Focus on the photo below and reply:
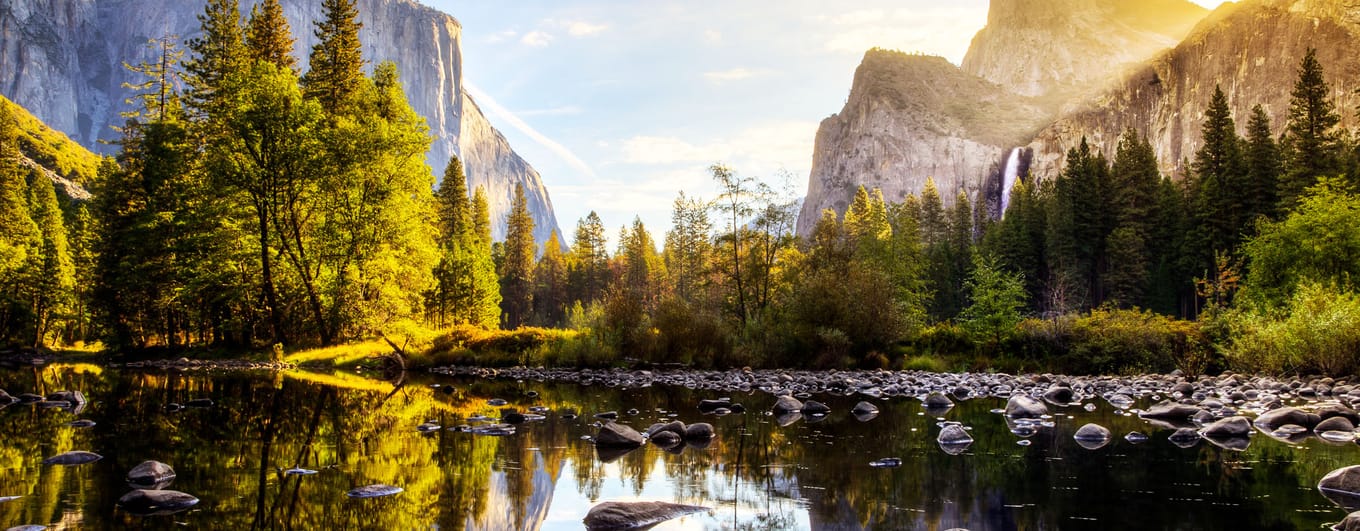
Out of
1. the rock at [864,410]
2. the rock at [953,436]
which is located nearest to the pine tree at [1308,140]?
the rock at [864,410]

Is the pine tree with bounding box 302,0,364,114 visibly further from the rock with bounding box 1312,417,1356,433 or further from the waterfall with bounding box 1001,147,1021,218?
the waterfall with bounding box 1001,147,1021,218

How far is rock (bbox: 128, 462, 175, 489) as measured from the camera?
5.05 metres

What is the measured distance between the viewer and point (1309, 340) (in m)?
15.7

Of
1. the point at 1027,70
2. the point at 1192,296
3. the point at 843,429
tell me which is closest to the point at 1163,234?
the point at 1192,296

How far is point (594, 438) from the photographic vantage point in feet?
26.6

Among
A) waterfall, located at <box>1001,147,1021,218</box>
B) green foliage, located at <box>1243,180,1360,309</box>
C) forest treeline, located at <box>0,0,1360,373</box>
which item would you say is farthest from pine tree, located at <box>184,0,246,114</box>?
waterfall, located at <box>1001,147,1021,218</box>

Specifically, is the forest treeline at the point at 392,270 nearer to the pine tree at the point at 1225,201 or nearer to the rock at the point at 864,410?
the pine tree at the point at 1225,201

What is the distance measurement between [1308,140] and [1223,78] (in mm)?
63349

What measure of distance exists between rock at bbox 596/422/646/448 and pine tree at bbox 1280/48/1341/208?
149 ft

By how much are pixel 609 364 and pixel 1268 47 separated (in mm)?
105212

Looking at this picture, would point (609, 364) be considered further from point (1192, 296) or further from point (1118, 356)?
point (1192, 296)

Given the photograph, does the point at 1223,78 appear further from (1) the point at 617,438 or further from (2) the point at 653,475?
(2) the point at 653,475

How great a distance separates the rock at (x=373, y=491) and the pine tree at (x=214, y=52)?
31.5 m

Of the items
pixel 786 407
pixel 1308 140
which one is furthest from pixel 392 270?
→ pixel 1308 140
